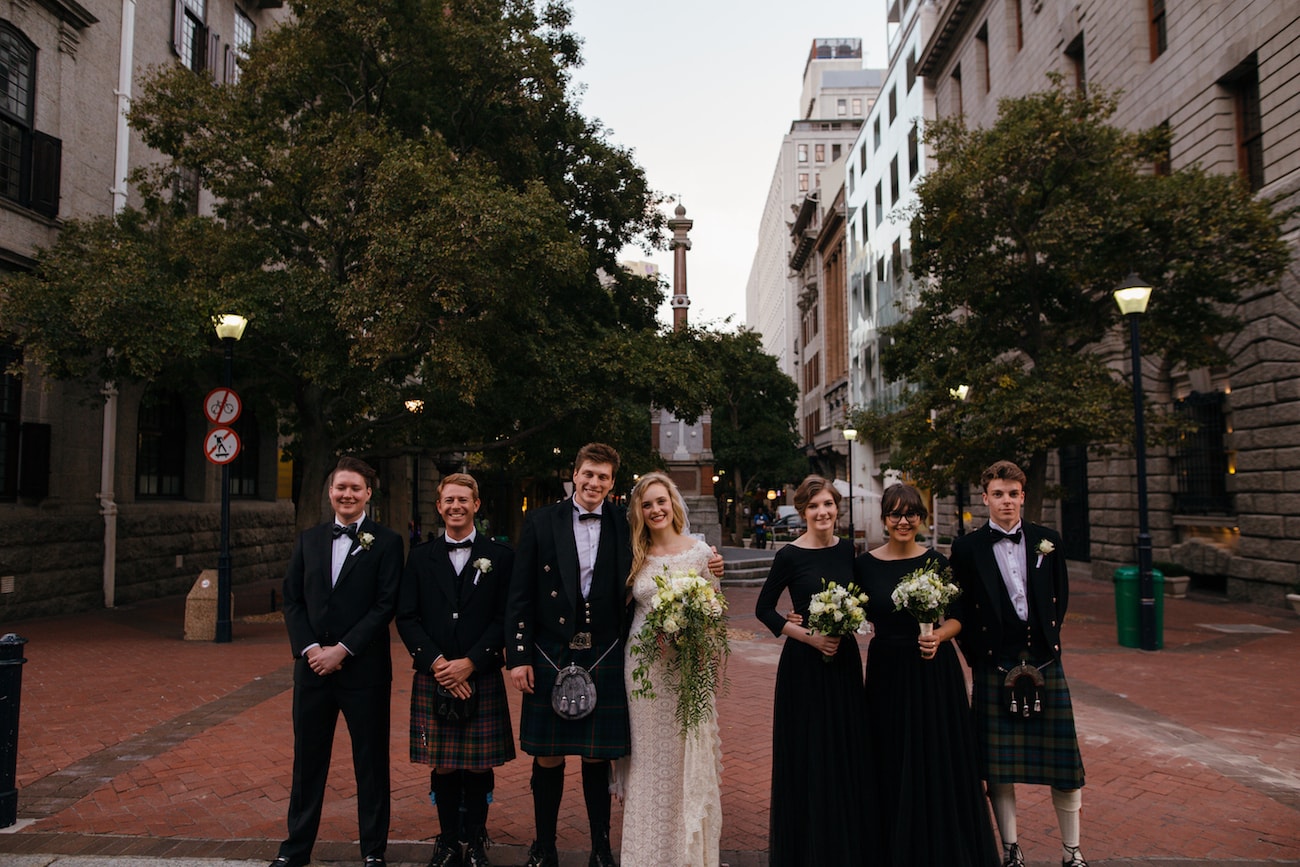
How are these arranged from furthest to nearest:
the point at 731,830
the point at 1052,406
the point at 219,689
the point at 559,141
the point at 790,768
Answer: the point at 559,141 < the point at 1052,406 < the point at 219,689 < the point at 731,830 < the point at 790,768

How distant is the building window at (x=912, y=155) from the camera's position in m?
39.1

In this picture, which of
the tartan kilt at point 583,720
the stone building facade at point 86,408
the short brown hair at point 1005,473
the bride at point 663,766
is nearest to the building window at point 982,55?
the stone building facade at point 86,408

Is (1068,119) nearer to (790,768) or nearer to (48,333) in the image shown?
(790,768)

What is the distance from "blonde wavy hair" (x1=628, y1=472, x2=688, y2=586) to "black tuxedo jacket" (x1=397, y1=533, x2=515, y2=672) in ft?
2.33

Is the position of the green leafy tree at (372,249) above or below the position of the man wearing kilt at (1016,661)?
above

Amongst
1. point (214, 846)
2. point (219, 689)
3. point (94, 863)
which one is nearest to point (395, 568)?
point (214, 846)

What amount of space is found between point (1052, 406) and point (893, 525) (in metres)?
10.6

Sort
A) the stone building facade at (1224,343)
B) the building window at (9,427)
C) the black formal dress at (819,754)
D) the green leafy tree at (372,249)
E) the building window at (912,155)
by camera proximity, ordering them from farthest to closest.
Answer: the building window at (912,155)
the stone building facade at (1224,343)
the building window at (9,427)
the green leafy tree at (372,249)
the black formal dress at (819,754)

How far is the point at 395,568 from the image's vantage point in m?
4.82

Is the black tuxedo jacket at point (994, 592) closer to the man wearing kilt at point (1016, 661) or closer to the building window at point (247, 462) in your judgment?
the man wearing kilt at point (1016, 661)

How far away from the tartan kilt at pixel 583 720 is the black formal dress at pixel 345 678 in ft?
2.80

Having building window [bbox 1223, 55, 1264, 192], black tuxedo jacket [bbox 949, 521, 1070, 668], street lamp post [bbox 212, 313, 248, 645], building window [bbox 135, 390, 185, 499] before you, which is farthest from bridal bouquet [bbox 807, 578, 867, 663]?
building window [bbox 1223, 55, 1264, 192]

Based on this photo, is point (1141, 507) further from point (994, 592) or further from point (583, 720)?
point (583, 720)

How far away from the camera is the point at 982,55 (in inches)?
1243
